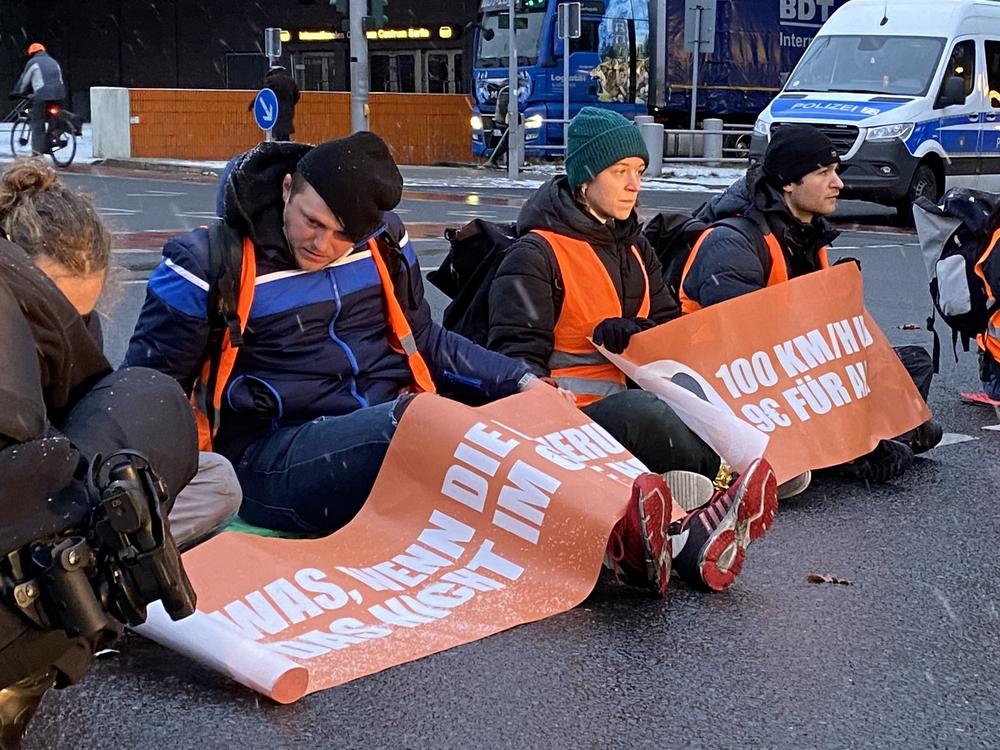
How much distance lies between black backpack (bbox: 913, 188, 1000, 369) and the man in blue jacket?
2.83 meters

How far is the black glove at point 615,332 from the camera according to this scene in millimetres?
5020

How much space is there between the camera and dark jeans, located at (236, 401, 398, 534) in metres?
4.20

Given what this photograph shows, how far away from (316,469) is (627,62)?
23352 mm

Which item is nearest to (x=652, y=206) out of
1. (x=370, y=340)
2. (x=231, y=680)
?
(x=370, y=340)

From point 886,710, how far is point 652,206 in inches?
643

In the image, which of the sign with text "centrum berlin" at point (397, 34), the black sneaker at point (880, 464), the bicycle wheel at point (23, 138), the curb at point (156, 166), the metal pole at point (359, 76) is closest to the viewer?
the black sneaker at point (880, 464)

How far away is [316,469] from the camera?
4.22m

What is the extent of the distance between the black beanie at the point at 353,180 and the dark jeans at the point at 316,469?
0.52 metres

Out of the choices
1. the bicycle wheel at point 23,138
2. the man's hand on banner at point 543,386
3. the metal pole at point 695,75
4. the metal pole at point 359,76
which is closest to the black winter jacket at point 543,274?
the man's hand on banner at point 543,386

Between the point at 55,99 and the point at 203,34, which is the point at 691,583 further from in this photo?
the point at 203,34

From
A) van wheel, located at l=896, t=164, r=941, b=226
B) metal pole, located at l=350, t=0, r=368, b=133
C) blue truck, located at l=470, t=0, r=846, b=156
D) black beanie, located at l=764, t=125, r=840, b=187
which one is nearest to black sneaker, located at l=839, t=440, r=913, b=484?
black beanie, located at l=764, t=125, r=840, b=187

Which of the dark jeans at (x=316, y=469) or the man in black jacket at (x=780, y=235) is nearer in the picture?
the dark jeans at (x=316, y=469)

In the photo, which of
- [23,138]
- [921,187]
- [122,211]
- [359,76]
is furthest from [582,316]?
[23,138]

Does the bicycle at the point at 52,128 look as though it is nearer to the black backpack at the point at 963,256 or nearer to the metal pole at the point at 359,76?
the metal pole at the point at 359,76
